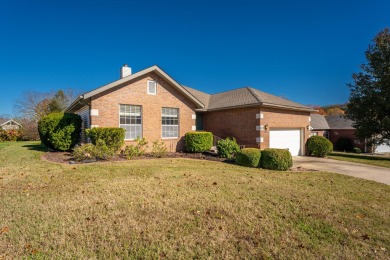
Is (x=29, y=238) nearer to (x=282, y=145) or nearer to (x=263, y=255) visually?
(x=263, y=255)

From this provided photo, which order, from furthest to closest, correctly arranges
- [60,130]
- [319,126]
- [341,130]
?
[319,126] < [341,130] < [60,130]

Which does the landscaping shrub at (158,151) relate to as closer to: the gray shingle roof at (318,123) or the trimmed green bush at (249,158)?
the trimmed green bush at (249,158)

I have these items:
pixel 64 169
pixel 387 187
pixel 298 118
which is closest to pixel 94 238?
pixel 64 169

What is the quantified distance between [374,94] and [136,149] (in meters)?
20.6

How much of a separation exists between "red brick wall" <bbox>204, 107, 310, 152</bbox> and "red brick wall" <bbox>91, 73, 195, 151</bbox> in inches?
88.8

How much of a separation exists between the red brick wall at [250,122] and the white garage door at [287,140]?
1.28ft

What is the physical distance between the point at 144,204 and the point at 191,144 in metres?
9.07

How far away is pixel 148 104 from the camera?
43.1 feet

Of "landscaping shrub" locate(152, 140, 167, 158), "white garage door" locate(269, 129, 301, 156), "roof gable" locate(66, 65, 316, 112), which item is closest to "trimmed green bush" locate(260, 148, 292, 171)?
"roof gable" locate(66, 65, 316, 112)

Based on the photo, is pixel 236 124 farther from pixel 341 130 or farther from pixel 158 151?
pixel 341 130

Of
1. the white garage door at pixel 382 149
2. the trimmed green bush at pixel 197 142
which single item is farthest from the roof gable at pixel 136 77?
the white garage door at pixel 382 149

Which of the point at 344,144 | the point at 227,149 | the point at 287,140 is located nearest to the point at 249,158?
the point at 227,149

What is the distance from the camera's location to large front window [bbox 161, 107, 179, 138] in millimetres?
13977

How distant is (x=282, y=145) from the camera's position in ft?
51.4
